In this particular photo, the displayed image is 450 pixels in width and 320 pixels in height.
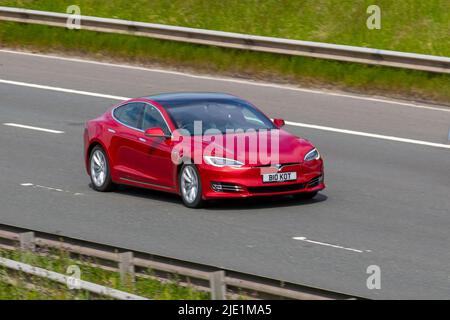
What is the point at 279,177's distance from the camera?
52.7ft

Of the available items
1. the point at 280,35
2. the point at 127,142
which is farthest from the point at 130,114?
the point at 280,35

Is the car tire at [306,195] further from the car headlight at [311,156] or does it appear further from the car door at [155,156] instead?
the car door at [155,156]

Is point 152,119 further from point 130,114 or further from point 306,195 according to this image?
point 306,195

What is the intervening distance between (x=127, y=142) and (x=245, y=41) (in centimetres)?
861

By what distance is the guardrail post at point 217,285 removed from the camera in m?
10.5

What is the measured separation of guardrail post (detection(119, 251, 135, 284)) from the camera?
37.6 feet

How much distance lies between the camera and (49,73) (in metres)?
26.8

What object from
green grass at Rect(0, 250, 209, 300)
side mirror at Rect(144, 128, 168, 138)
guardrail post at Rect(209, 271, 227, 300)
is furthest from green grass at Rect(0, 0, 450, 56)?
guardrail post at Rect(209, 271, 227, 300)

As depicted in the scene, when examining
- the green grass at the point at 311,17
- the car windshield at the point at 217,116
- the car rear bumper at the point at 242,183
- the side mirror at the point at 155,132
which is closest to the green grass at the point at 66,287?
the car rear bumper at the point at 242,183

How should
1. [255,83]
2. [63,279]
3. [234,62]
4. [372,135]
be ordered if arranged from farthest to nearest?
[234,62]
[255,83]
[372,135]
[63,279]

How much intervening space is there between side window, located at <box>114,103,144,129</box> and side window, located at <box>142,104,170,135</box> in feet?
0.44

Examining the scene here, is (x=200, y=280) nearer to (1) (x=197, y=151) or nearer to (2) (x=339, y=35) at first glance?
(1) (x=197, y=151)
